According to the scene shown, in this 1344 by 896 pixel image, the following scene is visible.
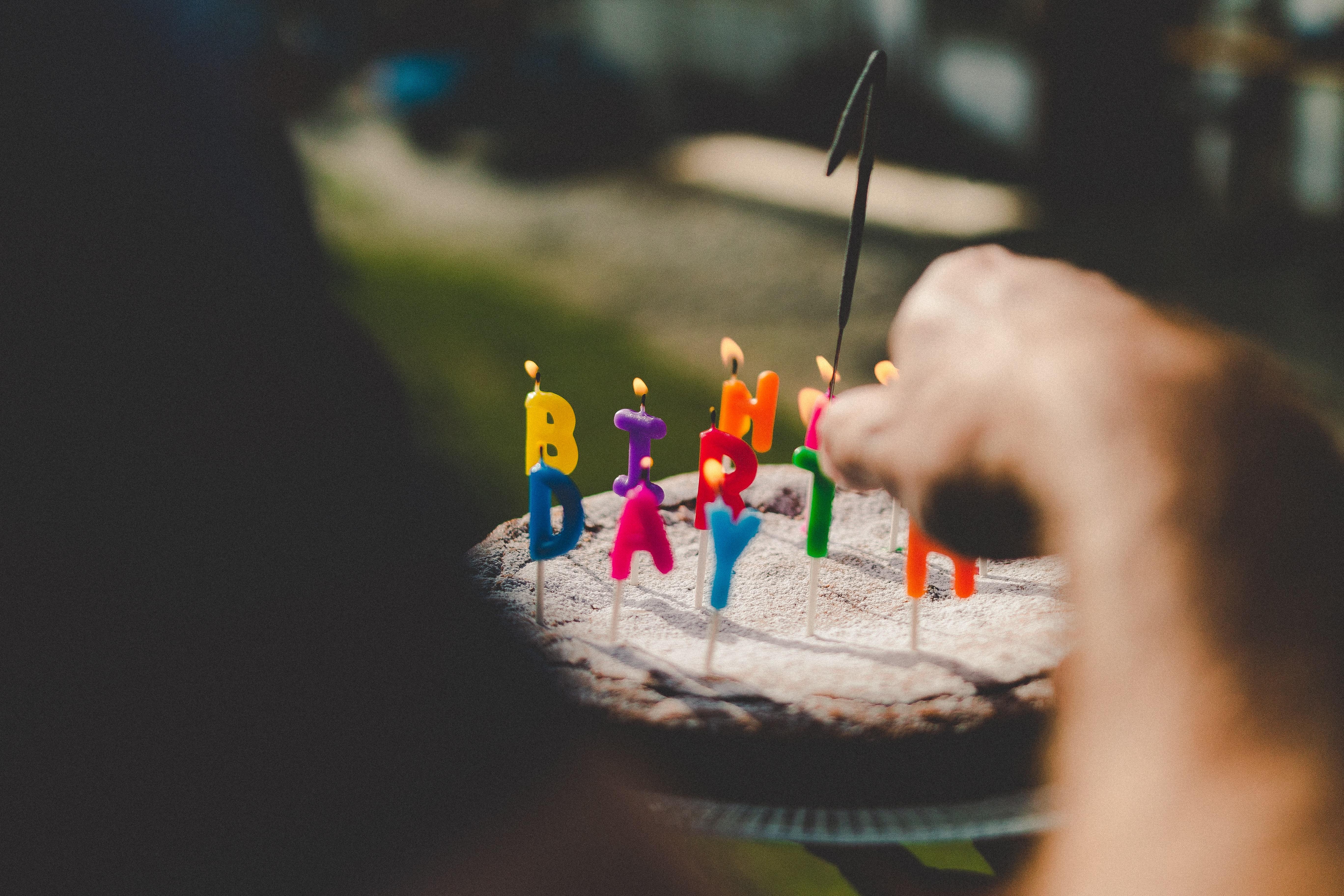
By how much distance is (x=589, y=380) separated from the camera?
290 centimetres

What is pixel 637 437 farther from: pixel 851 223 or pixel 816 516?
pixel 851 223

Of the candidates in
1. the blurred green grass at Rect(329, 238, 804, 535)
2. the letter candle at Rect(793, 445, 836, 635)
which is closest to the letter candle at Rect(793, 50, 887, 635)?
the letter candle at Rect(793, 445, 836, 635)

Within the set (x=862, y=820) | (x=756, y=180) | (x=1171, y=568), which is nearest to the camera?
(x=1171, y=568)

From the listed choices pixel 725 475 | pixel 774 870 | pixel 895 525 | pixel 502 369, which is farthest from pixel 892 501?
pixel 502 369

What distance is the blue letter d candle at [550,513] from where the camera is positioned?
1104mm

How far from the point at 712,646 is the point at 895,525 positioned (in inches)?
14.6

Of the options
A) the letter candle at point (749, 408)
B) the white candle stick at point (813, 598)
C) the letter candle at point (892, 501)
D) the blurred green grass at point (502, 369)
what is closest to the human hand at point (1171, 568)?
the letter candle at point (892, 501)

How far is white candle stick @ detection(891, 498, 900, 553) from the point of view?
1.32 m

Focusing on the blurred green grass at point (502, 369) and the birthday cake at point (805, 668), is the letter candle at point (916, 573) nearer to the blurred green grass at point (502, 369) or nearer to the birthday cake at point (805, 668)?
the birthday cake at point (805, 668)

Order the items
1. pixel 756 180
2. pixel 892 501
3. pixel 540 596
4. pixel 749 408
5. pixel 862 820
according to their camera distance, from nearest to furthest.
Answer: pixel 862 820 < pixel 540 596 < pixel 749 408 < pixel 892 501 < pixel 756 180

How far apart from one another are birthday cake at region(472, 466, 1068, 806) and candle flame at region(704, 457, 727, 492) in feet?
0.57

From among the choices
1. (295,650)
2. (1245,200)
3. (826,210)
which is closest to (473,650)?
(295,650)

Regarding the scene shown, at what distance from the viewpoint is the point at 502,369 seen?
2.99 metres

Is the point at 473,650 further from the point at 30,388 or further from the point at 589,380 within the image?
the point at 589,380
